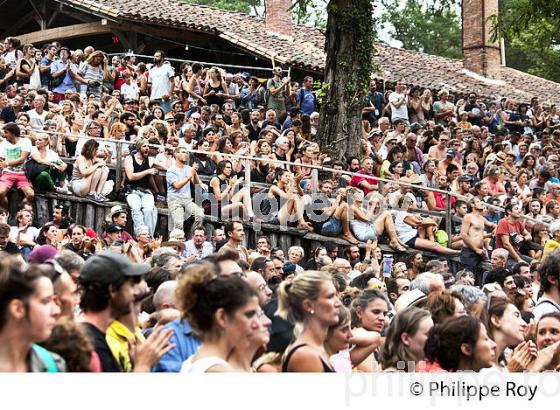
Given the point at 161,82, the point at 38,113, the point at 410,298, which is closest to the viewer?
the point at 410,298

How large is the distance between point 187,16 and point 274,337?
915 inches

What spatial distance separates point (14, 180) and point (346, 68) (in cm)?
703

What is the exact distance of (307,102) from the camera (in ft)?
71.6

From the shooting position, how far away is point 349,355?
7039 mm

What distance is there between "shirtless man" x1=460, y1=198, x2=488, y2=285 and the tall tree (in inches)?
135

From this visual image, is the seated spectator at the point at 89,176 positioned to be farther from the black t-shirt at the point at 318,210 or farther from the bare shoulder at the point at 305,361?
the bare shoulder at the point at 305,361

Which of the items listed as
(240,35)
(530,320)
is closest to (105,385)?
(530,320)

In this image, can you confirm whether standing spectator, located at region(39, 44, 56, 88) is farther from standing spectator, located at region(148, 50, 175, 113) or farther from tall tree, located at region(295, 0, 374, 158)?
tall tree, located at region(295, 0, 374, 158)

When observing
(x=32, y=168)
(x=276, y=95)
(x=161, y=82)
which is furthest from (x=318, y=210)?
(x=161, y=82)

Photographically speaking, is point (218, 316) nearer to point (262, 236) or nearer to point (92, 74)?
point (262, 236)

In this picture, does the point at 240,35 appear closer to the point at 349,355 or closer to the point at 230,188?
the point at 230,188

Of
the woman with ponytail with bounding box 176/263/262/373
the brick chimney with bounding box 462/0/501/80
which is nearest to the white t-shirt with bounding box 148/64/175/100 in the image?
the woman with ponytail with bounding box 176/263/262/373

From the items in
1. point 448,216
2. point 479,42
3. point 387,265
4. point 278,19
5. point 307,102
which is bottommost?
point 387,265

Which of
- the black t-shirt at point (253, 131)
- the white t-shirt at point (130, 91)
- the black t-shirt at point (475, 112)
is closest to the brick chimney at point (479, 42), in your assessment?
the black t-shirt at point (475, 112)
